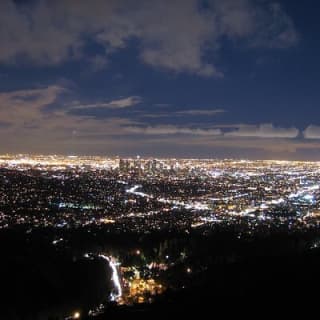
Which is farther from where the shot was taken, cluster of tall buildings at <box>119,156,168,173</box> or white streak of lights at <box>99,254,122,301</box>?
cluster of tall buildings at <box>119,156,168,173</box>

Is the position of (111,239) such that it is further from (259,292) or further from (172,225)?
(259,292)

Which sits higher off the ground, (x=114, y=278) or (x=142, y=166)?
(x=142, y=166)

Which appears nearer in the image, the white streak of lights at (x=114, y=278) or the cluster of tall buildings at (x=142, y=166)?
the white streak of lights at (x=114, y=278)

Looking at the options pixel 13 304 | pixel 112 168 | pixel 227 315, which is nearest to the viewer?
pixel 227 315

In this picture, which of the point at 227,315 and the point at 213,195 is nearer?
the point at 227,315

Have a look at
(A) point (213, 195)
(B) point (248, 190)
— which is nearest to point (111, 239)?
(A) point (213, 195)

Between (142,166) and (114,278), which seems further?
(142,166)

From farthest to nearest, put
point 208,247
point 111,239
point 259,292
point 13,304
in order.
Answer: point 111,239 < point 208,247 < point 13,304 < point 259,292

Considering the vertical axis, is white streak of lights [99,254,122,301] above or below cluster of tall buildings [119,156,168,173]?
below

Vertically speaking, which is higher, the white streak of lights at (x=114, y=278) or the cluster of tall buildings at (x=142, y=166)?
the cluster of tall buildings at (x=142, y=166)

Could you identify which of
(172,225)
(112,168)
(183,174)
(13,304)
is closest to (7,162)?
(112,168)
